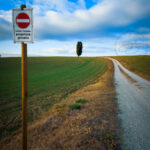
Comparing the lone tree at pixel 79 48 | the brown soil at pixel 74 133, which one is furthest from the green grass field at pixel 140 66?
the lone tree at pixel 79 48

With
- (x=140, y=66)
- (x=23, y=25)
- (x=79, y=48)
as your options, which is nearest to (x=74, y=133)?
(x=23, y=25)

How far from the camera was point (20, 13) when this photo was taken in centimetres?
245

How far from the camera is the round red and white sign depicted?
2449 millimetres

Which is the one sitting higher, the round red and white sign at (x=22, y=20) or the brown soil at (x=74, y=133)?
the round red and white sign at (x=22, y=20)

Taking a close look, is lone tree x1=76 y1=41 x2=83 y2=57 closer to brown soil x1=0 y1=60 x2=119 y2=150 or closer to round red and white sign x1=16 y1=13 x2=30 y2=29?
brown soil x1=0 y1=60 x2=119 y2=150

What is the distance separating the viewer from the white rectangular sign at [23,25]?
2.45 meters

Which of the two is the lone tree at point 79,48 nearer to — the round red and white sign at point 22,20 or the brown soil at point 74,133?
the brown soil at point 74,133

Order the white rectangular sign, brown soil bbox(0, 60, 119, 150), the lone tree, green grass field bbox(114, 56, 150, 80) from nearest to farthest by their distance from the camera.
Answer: the white rectangular sign < brown soil bbox(0, 60, 119, 150) < green grass field bbox(114, 56, 150, 80) < the lone tree

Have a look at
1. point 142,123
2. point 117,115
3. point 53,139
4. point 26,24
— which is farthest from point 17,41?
point 142,123

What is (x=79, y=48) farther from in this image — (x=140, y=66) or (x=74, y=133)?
(x=74, y=133)

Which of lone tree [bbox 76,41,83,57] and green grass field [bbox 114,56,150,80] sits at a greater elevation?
lone tree [bbox 76,41,83,57]

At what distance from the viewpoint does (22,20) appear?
246 centimetres

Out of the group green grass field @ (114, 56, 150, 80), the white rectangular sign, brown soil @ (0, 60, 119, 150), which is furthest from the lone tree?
the white rectangular sign

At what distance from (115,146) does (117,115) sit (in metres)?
2.22
